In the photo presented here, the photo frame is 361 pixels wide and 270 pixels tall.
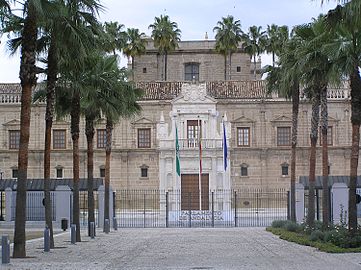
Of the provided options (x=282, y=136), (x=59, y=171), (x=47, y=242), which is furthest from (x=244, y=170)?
(x=47, y=242)

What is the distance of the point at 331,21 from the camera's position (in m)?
21.3

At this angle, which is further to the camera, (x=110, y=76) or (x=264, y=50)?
(x=264, y=50)

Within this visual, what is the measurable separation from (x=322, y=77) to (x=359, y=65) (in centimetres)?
357

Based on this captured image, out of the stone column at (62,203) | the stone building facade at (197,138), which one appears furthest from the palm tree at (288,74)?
the stone building facade at (197,138)

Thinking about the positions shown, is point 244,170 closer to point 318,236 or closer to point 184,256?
point 318,236

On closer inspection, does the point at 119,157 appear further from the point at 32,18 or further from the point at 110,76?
the point at 32,18

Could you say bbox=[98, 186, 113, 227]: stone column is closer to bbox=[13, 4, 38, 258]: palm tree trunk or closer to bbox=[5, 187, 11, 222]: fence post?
bbox=[5, 187, 11, 222]: fence post

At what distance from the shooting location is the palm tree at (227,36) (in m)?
66.8

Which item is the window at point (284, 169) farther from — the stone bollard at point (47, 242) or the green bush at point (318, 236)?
the stone bollard at point (47, 242)

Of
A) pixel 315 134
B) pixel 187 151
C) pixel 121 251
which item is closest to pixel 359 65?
pixel 315 134

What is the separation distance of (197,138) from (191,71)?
1358cm

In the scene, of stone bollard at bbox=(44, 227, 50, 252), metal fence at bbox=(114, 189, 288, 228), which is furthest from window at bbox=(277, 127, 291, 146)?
stone bollard at bbox=(44, 227, 50, 252)

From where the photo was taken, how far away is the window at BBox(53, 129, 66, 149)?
5963 centimetres

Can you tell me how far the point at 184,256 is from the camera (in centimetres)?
2164
